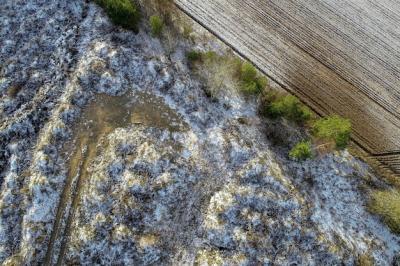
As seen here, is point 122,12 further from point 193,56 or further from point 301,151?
point 301,151

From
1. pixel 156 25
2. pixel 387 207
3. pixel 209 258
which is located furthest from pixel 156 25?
pixel 387 207

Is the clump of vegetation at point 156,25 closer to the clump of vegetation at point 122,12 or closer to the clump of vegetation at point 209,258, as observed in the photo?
the clump of vegetation at point 122,12

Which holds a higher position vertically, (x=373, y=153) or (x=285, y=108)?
(x=285, y=108)

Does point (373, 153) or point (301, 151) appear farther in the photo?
point (373, 153)

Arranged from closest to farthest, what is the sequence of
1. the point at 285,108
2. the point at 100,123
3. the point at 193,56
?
1. the point at 100,123
2. the point at 285,108
3. the point at 193,56

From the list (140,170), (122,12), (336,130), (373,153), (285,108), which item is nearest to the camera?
(140,170)

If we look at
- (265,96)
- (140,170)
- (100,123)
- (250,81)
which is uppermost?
(250,81)
